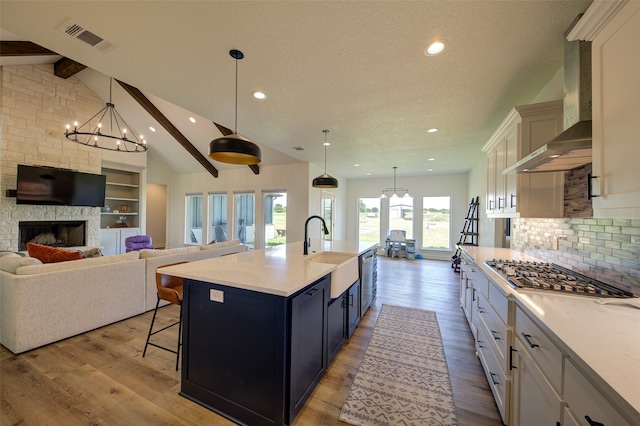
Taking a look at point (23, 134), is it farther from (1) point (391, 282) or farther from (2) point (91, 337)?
(1) point (391, 282)

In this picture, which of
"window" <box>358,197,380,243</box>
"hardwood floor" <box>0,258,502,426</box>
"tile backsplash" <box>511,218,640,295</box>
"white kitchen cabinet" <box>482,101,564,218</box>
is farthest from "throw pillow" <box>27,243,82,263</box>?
"window" <box>358,197,380,243</box>

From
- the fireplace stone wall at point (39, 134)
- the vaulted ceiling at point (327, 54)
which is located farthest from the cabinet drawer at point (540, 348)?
the fireplace stone wall at point (39, 134)

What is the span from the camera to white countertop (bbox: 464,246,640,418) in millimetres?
710

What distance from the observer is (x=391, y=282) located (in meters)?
5.03

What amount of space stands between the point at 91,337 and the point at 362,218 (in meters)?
7.46

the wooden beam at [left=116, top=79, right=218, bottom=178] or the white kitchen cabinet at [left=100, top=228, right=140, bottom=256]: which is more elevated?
the wooden beam at [left=116, top=79, right=218, bottom=178]

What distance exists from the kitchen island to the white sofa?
1.59 m

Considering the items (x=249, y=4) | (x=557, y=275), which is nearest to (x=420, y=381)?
(x=557, y=275)

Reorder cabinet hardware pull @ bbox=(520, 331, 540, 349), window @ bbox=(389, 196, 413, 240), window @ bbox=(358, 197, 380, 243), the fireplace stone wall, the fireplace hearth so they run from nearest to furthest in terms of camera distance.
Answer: cabinet hardware pull @ bbox=(520, 331, 540, 349) < the fireplace stone wall < the fireplace hearth < window @ bbox=(389, 196, 413, 240) < window @ bbox=(358, 197, 380, 243)

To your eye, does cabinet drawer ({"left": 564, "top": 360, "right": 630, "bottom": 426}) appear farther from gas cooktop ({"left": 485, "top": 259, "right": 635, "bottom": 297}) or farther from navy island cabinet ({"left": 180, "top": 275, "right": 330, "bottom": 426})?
navy island cabinet ({"left": 180, "top": 275, "right": 330, "bottom": 426})

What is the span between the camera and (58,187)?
5035 mm

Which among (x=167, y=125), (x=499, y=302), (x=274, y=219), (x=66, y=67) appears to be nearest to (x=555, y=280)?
(x=499, y=302)

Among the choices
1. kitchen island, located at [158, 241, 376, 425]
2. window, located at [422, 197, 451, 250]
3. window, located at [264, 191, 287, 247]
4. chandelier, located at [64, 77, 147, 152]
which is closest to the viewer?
kitchen island, located at [158, 241, 376, 425]

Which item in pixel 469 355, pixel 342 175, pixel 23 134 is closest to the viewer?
pixel 469 355
